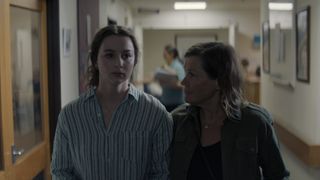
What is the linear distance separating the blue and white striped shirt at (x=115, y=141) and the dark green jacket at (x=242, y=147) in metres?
0.05

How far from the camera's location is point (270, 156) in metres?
1.62

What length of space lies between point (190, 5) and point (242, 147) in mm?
8084

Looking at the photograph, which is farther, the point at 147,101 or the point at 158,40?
the point at 158,40

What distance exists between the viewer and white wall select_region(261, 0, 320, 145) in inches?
150

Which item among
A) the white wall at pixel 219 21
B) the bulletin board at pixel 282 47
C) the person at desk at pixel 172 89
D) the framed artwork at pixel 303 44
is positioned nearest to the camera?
the framed artwork at pixel 303 44

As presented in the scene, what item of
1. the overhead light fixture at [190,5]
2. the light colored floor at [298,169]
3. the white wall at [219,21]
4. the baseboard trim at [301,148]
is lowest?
the light colored floor at [298,169]

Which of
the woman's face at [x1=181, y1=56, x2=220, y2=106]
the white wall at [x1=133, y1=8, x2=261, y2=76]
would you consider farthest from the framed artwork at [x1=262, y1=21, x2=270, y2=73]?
the woman's face at [x1=181, y1=56, x2=220, y2=106]

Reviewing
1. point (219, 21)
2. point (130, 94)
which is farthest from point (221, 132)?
point (219, 21)

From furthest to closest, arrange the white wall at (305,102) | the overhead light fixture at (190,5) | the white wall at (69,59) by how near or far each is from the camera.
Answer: the overhead light fixture at (190,5)
the white wall at (305,102)
the white wall at (69,59)

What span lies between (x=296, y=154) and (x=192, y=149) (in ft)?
9.82

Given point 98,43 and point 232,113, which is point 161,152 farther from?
point 98,43

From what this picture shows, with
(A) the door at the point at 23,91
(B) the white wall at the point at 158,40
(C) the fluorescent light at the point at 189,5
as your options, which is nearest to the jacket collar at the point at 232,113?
(A) the door at the point at 23,91

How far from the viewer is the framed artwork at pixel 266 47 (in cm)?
571

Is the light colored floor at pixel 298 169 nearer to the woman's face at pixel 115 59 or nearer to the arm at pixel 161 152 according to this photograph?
the arm at pixel 161 152
